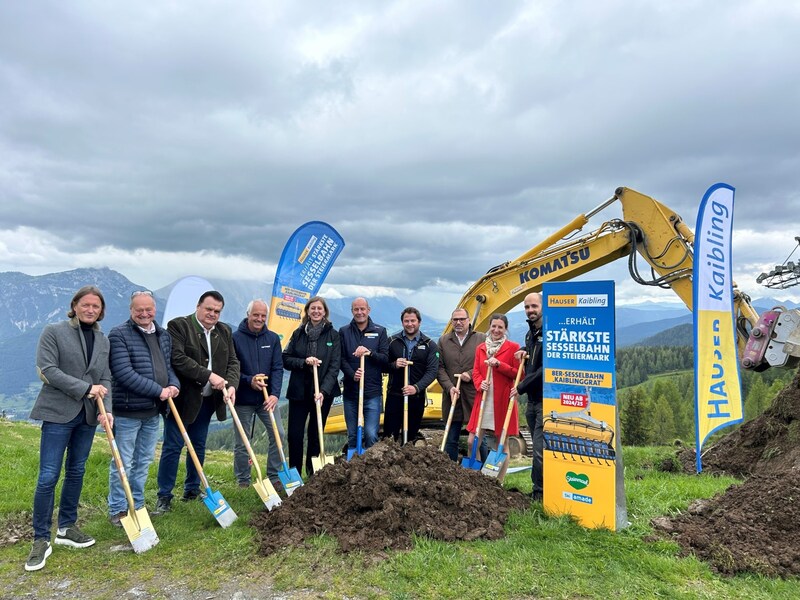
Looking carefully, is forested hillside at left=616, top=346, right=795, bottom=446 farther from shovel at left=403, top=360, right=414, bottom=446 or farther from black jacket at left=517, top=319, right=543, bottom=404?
shovel at left=403, top=360, right=414, bottom=446

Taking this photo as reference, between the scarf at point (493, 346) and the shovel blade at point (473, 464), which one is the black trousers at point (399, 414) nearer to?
the shovel blade at point (473, 464)

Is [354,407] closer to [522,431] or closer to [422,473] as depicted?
[422,473]

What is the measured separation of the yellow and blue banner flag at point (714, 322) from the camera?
564 centimetres

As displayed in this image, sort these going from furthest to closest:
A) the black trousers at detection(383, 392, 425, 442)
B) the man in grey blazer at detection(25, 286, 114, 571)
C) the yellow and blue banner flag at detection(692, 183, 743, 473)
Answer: the black trousers at detection(383, 392, 425, 442)
the yellow and blue banner flag at detection(692, 183, 743, 473)
the man in grey blazer at detection(25, 286, 114, 571)

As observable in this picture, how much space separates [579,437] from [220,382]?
405cm

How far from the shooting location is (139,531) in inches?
197

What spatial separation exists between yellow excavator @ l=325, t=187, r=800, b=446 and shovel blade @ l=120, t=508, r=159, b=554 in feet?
20.6

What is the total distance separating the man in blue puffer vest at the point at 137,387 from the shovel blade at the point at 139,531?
1.14 feet

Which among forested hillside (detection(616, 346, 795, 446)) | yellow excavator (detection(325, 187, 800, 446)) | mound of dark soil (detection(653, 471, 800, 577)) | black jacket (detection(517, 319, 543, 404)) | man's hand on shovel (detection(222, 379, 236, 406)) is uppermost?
yellow excavator (detection(325, 187, 800, 446))

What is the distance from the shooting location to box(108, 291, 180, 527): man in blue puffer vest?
522 cm

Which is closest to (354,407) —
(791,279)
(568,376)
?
(568,376)

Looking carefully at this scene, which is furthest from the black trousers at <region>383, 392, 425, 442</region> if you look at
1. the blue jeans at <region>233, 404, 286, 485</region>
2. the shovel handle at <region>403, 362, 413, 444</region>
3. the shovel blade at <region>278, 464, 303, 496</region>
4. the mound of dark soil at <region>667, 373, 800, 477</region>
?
the mound of dark soil at <region>667, 373, 800, 477</region>

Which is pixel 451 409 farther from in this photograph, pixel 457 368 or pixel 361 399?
pixel 361 399

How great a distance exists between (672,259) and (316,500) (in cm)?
657
